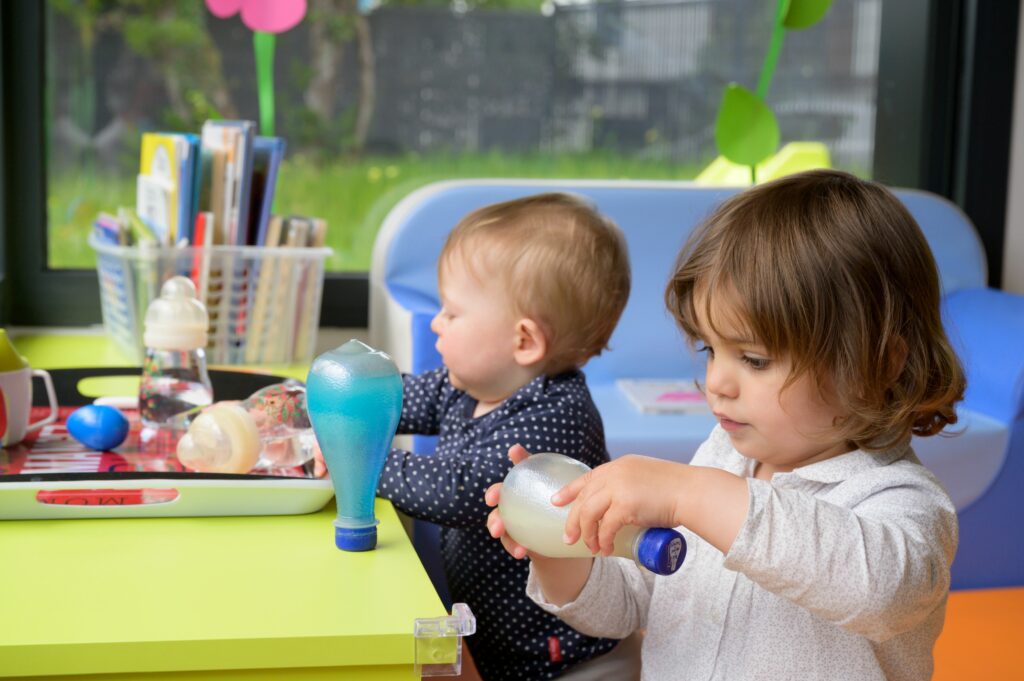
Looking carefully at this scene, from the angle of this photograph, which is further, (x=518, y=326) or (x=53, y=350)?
(x=53, y=350)

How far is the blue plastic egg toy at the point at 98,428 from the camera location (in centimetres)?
109

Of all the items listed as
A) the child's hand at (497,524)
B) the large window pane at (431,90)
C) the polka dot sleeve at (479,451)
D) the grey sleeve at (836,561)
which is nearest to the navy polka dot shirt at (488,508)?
the polka dot sleeve at (479,451)

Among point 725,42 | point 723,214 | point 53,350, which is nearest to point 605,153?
point 725,42

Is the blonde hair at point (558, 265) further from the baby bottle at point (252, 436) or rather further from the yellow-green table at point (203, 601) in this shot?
the yellow-green table at point (203, 601)

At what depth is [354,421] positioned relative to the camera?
0.83 m

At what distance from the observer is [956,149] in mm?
2639

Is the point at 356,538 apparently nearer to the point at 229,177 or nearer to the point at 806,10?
the point at 229,177

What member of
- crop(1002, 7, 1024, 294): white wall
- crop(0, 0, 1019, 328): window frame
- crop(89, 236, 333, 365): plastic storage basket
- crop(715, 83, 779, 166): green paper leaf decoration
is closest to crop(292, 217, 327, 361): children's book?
crop(89, 236, 333, 365): plastic storage basket

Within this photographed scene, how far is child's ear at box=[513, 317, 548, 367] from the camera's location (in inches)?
48.2

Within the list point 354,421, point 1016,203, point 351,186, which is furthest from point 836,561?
point 1016,203

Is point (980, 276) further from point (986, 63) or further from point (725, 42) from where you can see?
point (725, 42)

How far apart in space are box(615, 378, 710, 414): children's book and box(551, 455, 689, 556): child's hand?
3.66 feet

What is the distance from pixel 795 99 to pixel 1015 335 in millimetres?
909

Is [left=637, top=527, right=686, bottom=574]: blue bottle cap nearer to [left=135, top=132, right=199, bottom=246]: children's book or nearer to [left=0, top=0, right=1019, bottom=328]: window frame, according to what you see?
[left=135, top=132, right=199, bottom=246]: children's book
